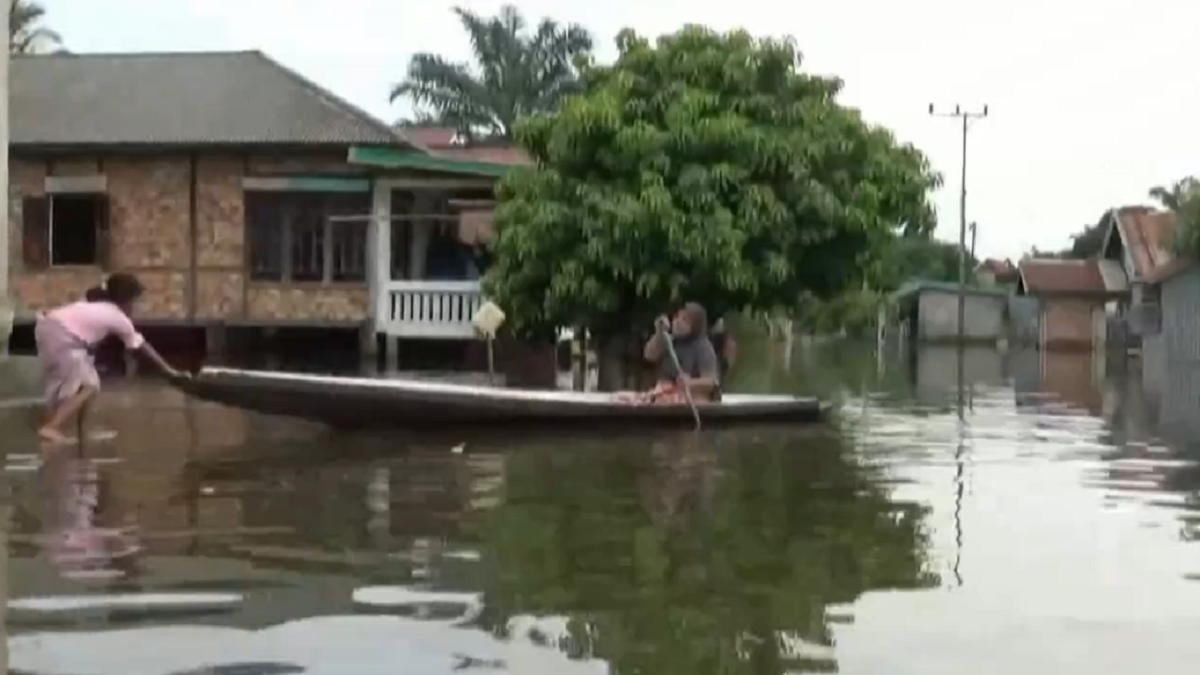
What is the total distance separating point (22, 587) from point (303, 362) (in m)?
18.9

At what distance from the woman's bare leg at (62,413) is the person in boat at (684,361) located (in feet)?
17.0

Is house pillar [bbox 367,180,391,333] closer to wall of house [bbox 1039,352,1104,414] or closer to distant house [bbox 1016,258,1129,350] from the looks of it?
wall of house [bbox 1039,352,1104,414]

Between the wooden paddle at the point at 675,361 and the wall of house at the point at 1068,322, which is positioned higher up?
the wall of house at the point at 1068,322

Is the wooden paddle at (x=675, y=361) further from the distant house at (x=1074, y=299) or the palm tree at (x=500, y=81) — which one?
the distant house at (x=1074, y=299)

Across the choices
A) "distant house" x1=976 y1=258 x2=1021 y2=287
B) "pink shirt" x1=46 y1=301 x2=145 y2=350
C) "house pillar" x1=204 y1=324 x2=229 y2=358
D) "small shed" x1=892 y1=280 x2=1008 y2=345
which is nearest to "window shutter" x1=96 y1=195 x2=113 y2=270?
"house pillar" x1=204 y1=324 x2=229 y2=358

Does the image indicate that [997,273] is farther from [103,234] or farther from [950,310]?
[103,234]

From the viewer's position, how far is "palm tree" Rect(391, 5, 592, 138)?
132 ft

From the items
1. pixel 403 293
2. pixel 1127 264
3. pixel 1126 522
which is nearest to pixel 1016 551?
pixel 1126 522

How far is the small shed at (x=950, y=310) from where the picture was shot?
216ft

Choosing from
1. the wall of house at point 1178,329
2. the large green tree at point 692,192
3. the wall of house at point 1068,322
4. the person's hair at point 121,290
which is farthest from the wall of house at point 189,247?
the wall of house at point 1068,322

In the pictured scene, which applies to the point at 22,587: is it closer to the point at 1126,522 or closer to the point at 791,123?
the point at 1126,522

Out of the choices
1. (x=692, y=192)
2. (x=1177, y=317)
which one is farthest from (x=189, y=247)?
(x=1177, y=317)

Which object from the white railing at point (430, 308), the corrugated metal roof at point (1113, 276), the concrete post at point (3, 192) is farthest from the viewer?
the corrugated metal roof at point (1113, 276)

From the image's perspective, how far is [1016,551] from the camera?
29.8 feet
